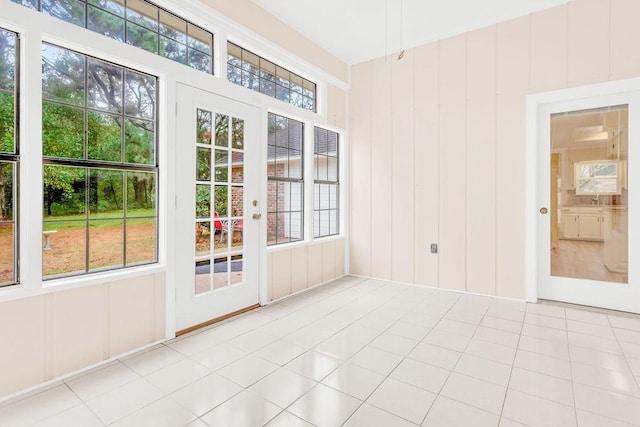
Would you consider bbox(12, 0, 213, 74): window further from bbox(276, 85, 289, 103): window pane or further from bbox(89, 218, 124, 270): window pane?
bbox(89, 218, 124, 270): window pane

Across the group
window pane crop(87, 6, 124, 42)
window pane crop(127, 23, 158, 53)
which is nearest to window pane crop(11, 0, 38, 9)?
window pane crop(87, 6, 124, 42)

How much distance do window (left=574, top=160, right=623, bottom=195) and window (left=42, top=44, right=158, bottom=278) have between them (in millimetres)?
4199

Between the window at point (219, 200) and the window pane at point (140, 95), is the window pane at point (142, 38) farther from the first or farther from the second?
the window at point (219, 200)

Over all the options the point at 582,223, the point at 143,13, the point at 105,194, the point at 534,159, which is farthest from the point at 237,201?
the point at 582,223

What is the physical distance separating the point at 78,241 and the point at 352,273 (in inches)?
137

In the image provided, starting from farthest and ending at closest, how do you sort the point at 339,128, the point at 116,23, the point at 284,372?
the point at 339,128, the point at 116,23, the point at 284,372

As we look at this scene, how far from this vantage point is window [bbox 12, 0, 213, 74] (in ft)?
7.43

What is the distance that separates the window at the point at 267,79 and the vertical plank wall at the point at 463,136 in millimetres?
895

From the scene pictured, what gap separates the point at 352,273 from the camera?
5035mm

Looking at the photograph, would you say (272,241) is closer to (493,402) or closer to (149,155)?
(149,155)

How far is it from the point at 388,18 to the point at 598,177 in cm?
282

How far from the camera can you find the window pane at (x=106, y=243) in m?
2.48

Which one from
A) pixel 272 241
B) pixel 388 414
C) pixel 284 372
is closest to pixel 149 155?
pixel 272 241

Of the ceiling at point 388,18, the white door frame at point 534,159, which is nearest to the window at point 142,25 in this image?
the ceiling at point 388,18
